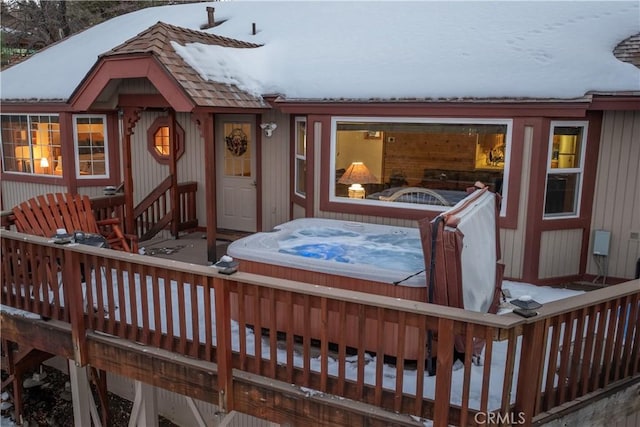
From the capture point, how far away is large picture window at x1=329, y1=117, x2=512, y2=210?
250 inches

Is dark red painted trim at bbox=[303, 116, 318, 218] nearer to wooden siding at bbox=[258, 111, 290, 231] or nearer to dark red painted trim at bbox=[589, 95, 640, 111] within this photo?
wooden siding at bbox=[258, 111, 290, 231]

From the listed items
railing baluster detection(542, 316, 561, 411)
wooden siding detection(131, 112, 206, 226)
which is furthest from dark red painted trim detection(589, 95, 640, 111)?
wooden siding detection(131, 112, 206, 226)

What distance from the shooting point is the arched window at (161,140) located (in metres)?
9.34

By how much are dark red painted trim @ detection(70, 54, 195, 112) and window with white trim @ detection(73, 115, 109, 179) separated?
2.63 m

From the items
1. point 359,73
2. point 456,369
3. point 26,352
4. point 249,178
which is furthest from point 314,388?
point 249,178

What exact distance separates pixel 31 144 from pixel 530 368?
10.0m

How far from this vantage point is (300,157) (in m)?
7.94

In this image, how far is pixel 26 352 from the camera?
6.31m

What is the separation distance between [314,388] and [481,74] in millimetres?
4750

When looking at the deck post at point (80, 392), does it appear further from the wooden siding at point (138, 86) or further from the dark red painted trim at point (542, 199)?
the dark red painted trim at point (542, 199)

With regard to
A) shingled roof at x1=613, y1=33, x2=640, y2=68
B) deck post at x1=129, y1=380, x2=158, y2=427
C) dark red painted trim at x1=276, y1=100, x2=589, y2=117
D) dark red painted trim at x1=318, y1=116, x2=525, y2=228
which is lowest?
deck post at x1=129, y1=380, x2=158, y2=427

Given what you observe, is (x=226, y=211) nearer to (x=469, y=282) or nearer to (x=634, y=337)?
(x=469, y=282)

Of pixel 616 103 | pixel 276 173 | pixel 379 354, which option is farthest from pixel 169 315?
pixel 616 103

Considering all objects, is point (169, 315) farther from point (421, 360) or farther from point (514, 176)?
point (514, 176)
